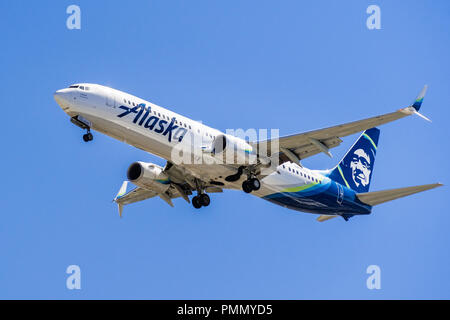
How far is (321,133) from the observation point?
3200 centimetres

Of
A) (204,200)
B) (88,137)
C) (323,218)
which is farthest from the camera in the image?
(323,218)

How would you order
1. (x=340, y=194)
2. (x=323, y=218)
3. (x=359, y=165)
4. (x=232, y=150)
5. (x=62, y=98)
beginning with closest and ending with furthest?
1. (x=62, y=98)
2. (x=232, y=150)
3. (x=340, y=194)
4. (x=323, y=218)
5. (x=359, y=165)

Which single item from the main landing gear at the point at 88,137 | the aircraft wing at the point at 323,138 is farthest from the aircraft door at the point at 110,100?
the aircraft wing at the point at 323,138

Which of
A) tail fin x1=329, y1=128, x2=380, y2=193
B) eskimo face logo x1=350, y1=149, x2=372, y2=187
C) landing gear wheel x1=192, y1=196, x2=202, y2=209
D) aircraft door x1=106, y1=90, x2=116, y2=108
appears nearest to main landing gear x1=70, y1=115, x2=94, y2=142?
aircraft door x1=106, y1=90, x2=116, y2=108

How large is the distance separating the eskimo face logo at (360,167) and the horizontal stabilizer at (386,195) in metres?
3.32

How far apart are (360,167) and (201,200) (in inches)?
469

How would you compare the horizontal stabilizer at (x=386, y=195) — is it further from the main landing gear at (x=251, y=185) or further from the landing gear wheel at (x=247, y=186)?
the landing gear wheel at (x=247, y=186)

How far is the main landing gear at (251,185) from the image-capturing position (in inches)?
1356

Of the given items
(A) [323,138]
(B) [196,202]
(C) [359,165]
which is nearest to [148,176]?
(B) [196,202]

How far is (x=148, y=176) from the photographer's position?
36.9 m

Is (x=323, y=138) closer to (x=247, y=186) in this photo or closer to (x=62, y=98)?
(x=247, y=186)

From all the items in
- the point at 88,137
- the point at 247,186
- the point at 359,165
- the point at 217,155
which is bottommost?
the point at 247,186

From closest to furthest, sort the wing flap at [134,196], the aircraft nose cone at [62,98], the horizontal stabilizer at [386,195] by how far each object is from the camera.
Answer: the aircraft nose cone at [62,98], the horizontal stabilizer at [386,195], the wing flap at [134,196]

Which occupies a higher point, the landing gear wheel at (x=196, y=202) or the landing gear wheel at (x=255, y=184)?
the landing gear wheel at (x=255, y=184)
